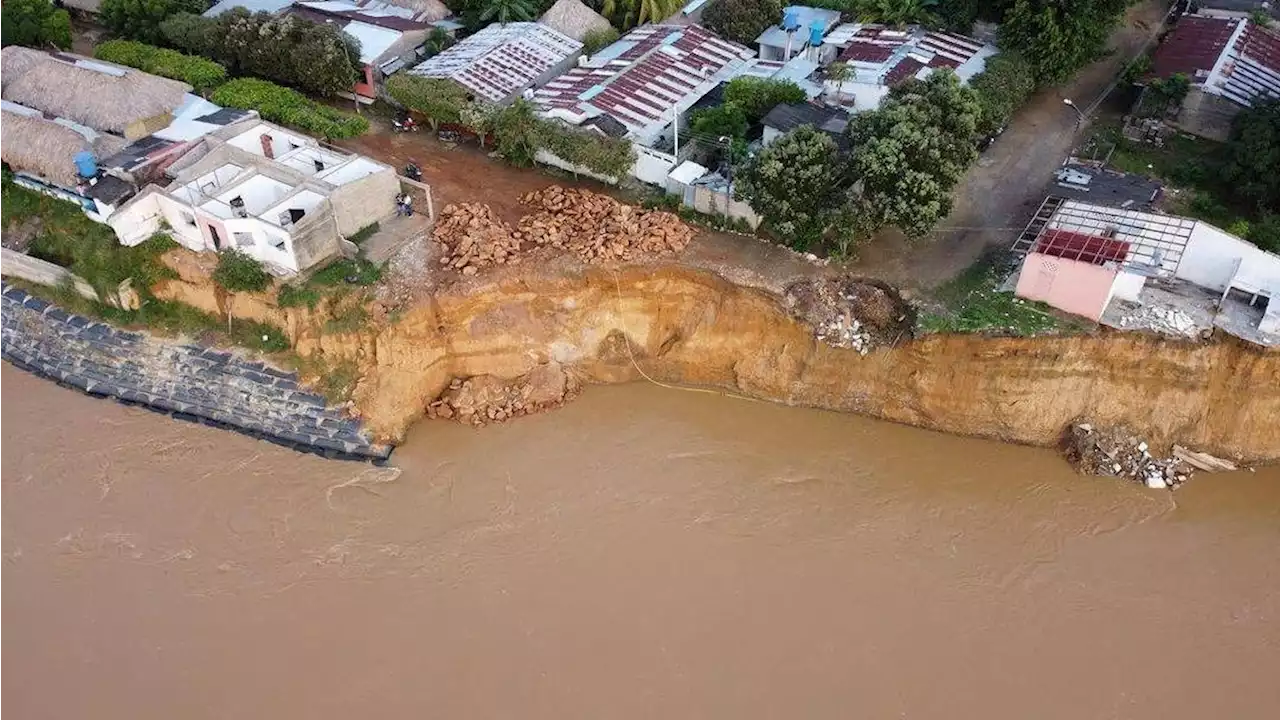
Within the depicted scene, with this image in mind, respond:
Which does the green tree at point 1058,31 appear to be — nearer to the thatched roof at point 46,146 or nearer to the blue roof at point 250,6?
the blue roof at point 250,6

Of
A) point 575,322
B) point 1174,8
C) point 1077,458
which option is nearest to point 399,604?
point 575,322

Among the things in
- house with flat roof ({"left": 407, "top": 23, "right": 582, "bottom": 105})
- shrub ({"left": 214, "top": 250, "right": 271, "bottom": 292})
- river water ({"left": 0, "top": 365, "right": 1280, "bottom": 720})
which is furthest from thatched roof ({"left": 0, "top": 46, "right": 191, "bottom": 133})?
river water ({"left": 0, "top": 365, "right": 1280, "bottom": 720})

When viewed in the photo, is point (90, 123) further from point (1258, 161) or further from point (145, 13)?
point (1258, 161)

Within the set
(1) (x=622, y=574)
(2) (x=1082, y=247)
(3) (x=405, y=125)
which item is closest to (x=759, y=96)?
(2) (x=1082, y=247)

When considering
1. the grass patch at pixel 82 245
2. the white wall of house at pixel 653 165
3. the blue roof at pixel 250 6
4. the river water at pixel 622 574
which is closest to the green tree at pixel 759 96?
the white wall of house at pixel 653 165

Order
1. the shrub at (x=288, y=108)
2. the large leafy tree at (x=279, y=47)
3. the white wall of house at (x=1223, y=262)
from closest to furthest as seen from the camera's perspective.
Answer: the white wall of house at (x=1223, y=262) < the shrub at (x=288, y=108) < the large leafy tree at (x=279, y=47)

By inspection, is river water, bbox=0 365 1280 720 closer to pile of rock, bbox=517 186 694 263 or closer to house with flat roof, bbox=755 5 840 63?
pile of rock, bbox=517 186 694 263
